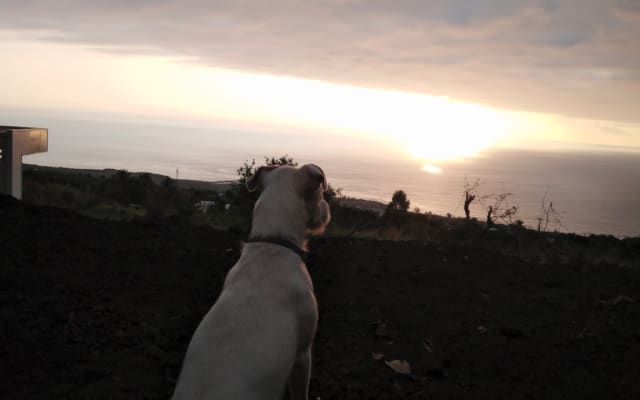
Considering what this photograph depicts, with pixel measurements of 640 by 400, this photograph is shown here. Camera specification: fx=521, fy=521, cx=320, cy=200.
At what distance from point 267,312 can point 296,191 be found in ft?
3.20

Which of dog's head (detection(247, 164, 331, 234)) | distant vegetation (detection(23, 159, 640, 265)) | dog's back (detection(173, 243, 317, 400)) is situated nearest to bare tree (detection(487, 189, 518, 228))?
distant vegetation (detection(23, 159, 640, 265))

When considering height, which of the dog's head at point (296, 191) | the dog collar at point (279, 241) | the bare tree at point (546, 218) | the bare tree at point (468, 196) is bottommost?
the bare tree at point (546, 218)

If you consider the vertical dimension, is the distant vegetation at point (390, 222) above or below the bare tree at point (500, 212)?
below

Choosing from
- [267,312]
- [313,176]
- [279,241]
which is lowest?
[267,312]

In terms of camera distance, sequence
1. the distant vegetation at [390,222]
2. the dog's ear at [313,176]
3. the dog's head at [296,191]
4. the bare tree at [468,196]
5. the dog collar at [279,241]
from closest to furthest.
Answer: the dog collar at [279,241]
the dog's head at [296,191]
the dog's ear at [313,176]
the distant vegetation at [390,222]
the bare tree at [468,196]

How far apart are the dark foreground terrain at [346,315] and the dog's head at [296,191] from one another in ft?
5.47

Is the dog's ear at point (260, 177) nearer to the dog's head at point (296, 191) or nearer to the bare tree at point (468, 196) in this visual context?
the dog's head at point (296, 191)

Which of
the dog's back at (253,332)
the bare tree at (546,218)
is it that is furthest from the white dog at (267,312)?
the bare tree at (546,218)

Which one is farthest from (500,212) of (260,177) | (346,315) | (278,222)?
(278,222)

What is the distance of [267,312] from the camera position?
9.79 ft

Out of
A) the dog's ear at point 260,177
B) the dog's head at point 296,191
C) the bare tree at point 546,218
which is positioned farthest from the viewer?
the bare tree at point 546,218

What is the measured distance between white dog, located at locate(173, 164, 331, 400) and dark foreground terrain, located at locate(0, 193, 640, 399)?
158 centimetres

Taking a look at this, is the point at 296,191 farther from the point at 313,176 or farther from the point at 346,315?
the point at 346,315

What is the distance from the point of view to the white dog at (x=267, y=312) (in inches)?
103
